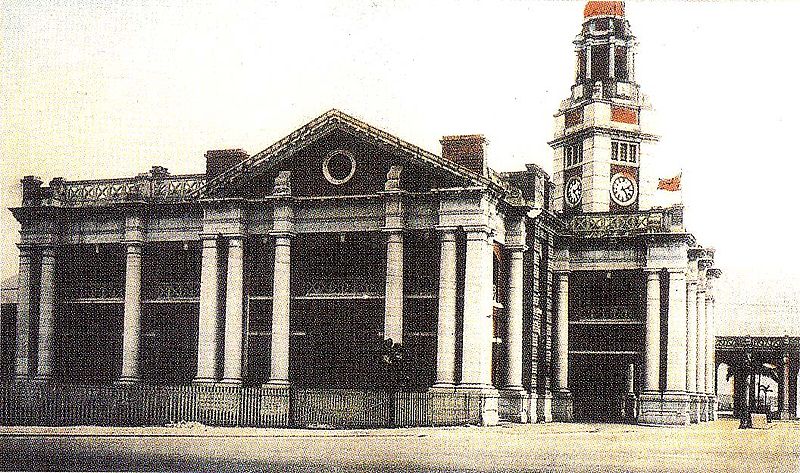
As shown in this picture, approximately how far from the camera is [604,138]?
59719 mm

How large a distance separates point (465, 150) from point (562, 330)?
1368 cm

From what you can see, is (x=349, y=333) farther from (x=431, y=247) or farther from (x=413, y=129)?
(x=413, y=129)

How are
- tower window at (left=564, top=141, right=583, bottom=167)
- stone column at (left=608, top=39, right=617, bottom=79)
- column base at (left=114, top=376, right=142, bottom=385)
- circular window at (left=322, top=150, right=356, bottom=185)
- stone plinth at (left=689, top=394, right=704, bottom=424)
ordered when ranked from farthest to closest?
tower window at (left=564, top=141, right=583, bottom=167), stone column at (left=608, top=39, right=617, bottom=79), stone plinth at (left=689, top=394, right=704, bottom=424), column base at (left=114, top=376, right=142, bottom=385), circular window at (left=322, top=150, right=356, bottom=185)

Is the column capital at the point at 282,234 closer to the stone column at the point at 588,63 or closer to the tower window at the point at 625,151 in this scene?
the stone column at the point at 588,63

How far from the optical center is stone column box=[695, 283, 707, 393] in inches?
2281

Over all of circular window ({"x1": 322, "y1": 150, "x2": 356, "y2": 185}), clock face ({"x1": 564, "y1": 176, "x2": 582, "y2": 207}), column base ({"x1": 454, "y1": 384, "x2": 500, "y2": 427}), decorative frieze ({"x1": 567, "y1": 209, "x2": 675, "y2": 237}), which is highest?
clock face ({"x1": 564, "y1": 176, "x2": 582, "y2": 207})

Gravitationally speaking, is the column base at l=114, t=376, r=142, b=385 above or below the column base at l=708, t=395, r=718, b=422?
above

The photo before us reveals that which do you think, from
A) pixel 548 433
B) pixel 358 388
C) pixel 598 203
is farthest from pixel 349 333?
pixel 598 203

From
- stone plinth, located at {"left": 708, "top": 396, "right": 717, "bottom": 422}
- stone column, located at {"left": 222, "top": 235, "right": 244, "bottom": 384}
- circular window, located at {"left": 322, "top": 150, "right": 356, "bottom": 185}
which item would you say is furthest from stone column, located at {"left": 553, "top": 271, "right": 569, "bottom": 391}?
stone column, located at {"left": 222, "top": 235, "right": 244, "bottom": 384}

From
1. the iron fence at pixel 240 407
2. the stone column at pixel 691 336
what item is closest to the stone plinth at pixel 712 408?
the stone column at pixel 691 336

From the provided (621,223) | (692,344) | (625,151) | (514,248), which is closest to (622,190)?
(625,151)

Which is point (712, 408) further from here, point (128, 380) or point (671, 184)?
point (128, 380)

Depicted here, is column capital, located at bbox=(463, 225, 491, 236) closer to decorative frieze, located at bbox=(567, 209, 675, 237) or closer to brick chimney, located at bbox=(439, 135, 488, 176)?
brick chimney, located at bbox=(439, 135, 488, 176)

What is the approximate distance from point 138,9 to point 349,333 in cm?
1563
